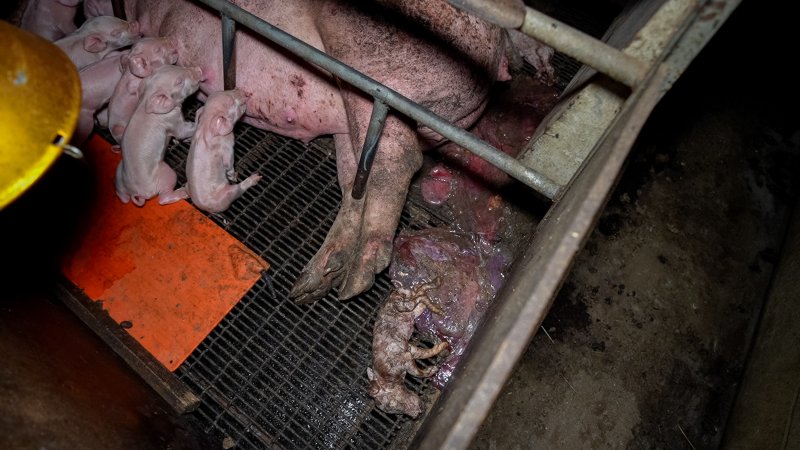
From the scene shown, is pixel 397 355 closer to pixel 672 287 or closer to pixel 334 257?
pixel 334 257

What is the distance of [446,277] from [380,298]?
0.44 meters

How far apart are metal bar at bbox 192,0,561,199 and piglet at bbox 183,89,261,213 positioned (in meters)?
0.75

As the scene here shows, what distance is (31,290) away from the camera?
2486mm

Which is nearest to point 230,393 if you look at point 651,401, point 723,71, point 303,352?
point 303,352

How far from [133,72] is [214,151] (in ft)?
2.55

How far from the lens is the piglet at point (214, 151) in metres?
2.92

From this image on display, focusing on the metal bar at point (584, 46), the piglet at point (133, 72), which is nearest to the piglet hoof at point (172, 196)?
the piglet at point (133, 72)

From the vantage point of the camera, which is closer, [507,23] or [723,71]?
[507,23]

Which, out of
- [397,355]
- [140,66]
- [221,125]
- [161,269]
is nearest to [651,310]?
[397,355]

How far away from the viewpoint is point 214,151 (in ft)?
9.68

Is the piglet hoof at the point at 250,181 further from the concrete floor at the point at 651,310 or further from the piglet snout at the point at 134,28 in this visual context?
the piglet snout at the point at 134,28

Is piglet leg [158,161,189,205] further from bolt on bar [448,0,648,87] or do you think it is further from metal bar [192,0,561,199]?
bolt on bar [448,0,648,87]

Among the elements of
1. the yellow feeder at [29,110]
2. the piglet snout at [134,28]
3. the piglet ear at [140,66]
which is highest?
the yellow feeder at [29,110]

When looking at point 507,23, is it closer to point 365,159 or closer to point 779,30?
point 365,159
